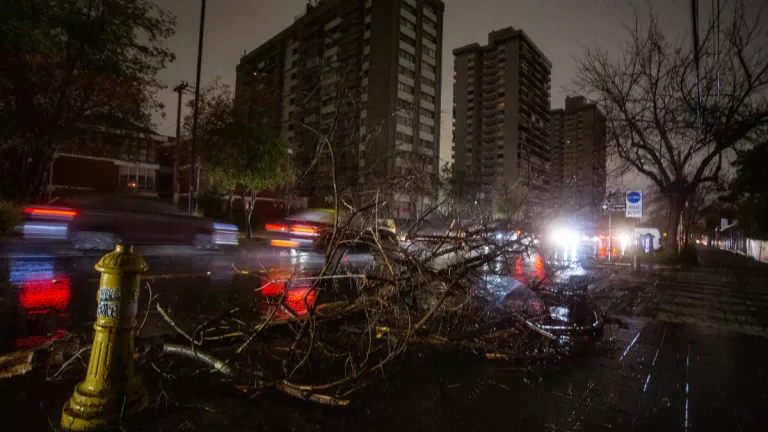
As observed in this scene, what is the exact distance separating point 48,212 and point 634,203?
19.6 meters

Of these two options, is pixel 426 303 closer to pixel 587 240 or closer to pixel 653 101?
pixel 653 101

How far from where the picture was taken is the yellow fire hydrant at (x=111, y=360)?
2531mm

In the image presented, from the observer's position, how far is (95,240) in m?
11.1

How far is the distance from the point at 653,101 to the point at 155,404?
22.1 metres

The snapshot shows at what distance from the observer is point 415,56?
56.3 m

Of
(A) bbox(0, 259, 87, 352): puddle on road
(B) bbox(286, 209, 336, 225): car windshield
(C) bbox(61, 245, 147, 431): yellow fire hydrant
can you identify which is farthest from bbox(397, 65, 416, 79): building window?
(C) bbox(61, 245, 147, 431): yellow fire hydrant

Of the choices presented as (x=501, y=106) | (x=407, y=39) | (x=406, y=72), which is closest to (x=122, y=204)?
(x=406, y=72)

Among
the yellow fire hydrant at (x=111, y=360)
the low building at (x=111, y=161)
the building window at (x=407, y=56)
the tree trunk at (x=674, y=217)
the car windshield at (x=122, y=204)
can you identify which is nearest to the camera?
the yellow fire hydrant at (x=111, y=360)

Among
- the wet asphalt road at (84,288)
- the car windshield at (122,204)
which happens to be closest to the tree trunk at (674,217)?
the wet asphalt road at (84,288)

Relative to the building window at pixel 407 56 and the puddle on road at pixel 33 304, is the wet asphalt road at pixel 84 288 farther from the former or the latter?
the building window at pixel 407 56

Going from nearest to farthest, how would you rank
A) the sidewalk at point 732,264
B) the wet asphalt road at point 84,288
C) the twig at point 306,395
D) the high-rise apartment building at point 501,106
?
1. the twig at point 306,395
2. the wet asphalt road at point 84,288
3. the sidewalk at point 732,264
4. the high-rise apartment building at point 501,106

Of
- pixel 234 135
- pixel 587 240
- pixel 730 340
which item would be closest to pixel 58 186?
pixel 234 135

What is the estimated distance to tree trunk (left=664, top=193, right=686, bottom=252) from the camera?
20047mm

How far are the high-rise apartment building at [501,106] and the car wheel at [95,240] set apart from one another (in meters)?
81.3
